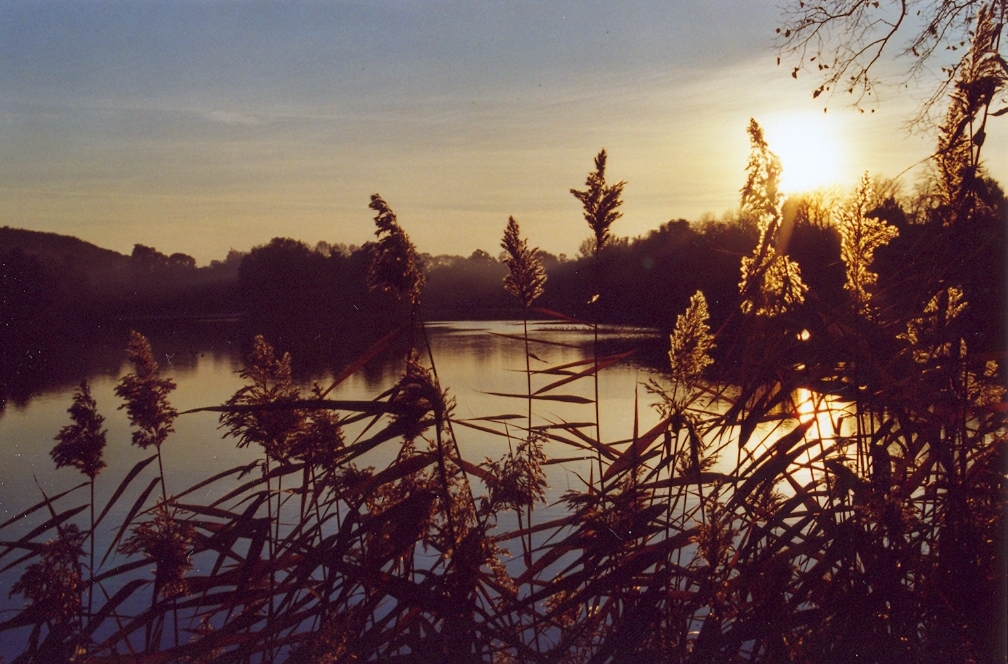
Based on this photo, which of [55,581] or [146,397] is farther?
[146,397]

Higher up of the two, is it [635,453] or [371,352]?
[371,352]

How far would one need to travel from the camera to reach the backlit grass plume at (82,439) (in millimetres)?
2109

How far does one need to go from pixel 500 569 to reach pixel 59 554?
1.19 meters

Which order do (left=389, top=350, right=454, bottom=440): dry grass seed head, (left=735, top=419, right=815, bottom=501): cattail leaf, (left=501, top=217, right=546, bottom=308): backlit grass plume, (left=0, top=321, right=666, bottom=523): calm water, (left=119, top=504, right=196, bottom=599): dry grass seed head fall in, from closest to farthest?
(left=389, top=350, right=454, bottom=440): dry grass seed head, (left=735, top=419, right=815, bottom=501): cattail leaf, (left=119, top=504, right=196, bottom=599): dry grass seed head, (left=501, top=217, right=546, bottom=308): backlit grass plume, (left=0, top=321, right=666, bottom=523): calm water

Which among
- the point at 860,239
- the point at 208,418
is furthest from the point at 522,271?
the point at 208,418

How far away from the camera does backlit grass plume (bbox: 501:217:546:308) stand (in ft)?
6.72

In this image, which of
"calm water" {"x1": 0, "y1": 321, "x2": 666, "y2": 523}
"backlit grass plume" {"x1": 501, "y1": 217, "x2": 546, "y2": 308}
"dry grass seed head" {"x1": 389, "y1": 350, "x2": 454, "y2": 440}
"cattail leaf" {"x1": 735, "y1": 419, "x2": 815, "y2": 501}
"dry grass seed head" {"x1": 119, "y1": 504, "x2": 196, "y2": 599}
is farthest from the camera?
"calm water" {"x1": 0, "y1": 321, "x2": 666, "y2": 523}

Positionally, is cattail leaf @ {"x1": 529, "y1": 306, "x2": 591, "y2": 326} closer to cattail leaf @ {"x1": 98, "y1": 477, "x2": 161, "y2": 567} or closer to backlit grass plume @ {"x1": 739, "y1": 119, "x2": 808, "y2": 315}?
backlit grass plume @ {"x1": 739, "y1": 119, "x2": 808, "y2": 315}

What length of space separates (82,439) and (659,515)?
1654 millimetres

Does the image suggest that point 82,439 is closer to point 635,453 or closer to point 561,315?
point 561,315

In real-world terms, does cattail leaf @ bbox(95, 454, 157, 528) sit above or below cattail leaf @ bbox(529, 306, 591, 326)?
below

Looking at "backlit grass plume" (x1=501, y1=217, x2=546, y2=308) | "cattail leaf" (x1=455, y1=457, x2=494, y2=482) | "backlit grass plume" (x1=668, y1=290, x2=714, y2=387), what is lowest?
"cattail leaf" (x1=455, y1=457, x2=494, y2=482)

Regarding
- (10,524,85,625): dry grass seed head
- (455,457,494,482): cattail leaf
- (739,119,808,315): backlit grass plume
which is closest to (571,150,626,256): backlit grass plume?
(739,119,808,315): backlit grass plume

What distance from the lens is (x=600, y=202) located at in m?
2.06
